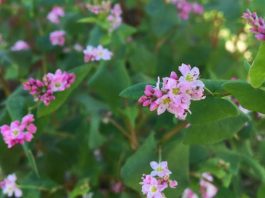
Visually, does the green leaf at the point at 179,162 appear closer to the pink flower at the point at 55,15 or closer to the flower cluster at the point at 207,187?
the flower cluster at the point at 207,187

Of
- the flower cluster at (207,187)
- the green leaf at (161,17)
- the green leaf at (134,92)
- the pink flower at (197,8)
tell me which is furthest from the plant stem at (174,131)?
the pink flower at (197,8)

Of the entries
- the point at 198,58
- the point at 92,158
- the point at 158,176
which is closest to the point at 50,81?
the point at 158,176

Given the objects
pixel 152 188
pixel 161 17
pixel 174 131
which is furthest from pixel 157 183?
pixel 161 17

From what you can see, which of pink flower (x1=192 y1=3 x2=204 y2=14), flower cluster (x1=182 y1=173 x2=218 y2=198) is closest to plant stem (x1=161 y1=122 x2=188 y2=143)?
flower cluster (x1=182 y1=173 x2=218 y2=198)

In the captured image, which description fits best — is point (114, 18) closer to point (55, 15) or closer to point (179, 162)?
point (55, 15)

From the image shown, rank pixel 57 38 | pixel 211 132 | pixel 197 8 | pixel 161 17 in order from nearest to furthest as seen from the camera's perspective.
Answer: pixel 211 132 → pixel 57 38 → pixel 161 17 → pixel 197 8

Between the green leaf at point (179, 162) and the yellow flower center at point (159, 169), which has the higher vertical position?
the green leaf at point (179, 162)
